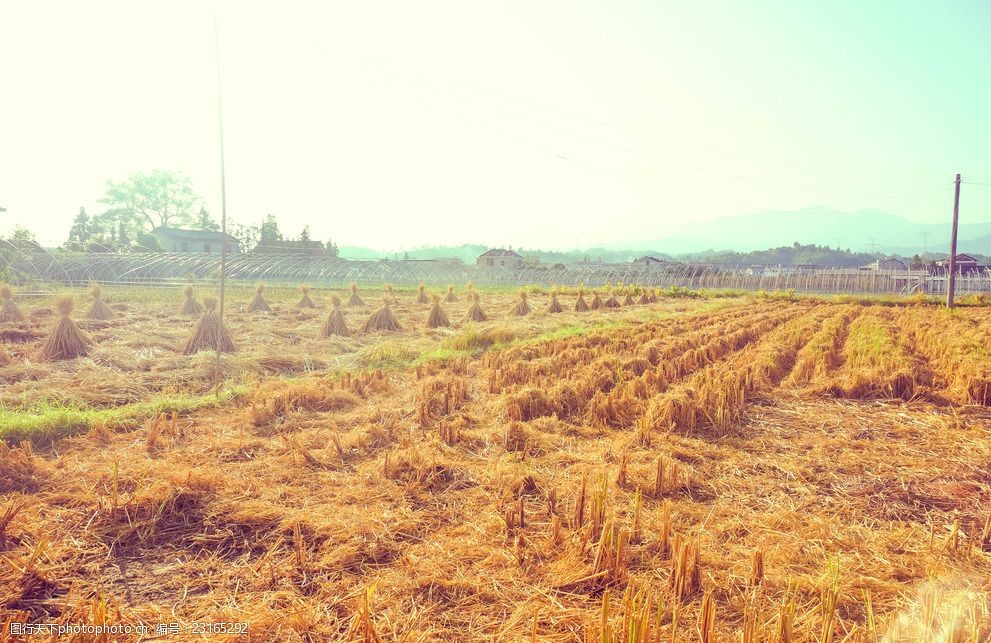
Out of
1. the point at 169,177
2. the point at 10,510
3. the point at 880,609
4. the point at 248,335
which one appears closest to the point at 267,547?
the point at 10,510

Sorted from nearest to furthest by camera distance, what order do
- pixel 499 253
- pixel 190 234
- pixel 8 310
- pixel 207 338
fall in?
pixel 207 338 → pixel 8 310 → pixel 190 234 → pixel 499 253

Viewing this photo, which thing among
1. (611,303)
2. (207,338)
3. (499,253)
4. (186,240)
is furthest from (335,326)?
(499,253)

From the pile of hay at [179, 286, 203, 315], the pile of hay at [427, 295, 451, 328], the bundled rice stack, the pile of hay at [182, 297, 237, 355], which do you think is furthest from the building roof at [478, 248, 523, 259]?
the pile of hay at [182, 297, 237, 355]

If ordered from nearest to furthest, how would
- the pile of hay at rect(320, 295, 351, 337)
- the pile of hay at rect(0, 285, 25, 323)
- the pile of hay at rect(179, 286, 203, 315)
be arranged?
the pile of hay at rect(0, 285, 25, 323) < the pile of hay at rect(320, 295, 351, 337) < the pile of hay at rect(179, 286, 203, 315)

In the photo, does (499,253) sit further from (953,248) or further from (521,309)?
(521,309)

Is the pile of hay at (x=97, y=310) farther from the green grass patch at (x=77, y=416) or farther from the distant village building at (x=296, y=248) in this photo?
the distant village building at (x=296, y=248)

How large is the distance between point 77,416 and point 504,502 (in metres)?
4.45

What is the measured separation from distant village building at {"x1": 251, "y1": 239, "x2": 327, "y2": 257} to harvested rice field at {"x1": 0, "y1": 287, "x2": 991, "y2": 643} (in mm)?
40653

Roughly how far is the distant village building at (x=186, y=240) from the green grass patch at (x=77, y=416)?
50.5m

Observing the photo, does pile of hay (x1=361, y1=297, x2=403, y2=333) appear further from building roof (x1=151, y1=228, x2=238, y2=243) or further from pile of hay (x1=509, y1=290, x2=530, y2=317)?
building roof (x1=151, y1=228, x2=238, y2=243)

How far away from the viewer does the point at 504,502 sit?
3.45 metres

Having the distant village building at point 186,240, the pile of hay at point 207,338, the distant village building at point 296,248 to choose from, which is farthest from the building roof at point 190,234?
the pile of hay at point 207,338

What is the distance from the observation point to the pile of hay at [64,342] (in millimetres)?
7906

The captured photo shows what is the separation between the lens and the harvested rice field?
233cm
